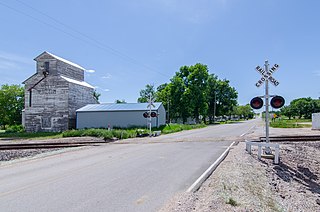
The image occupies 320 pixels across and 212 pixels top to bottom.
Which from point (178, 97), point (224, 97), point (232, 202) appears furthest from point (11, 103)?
point (232, 202)

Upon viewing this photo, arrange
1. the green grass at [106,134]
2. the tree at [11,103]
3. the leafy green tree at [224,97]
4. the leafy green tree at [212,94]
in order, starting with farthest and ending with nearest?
the leafy green tree at [224,97]
the leafy green tree at [212,94]
the tree at [11,103]
the green grass at [106,134]

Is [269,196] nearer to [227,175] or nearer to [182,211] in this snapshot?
[227,175]

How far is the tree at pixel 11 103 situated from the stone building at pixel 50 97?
23.6m

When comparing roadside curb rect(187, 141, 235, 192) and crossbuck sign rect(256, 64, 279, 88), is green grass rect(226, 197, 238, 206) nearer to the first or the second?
roadside curb rect(187, 141, 235, 192)

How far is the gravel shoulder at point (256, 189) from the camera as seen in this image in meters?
4.90

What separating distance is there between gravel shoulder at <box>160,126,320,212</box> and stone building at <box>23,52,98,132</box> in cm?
3241

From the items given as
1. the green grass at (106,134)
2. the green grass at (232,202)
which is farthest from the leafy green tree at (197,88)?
the green grass at (232,202)

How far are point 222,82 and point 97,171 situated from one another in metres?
77.9

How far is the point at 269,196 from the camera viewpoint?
6.32m

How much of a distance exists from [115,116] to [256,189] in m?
30.8

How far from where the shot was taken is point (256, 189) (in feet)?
21.3

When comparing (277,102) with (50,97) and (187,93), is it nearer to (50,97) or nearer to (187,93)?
(50,97)

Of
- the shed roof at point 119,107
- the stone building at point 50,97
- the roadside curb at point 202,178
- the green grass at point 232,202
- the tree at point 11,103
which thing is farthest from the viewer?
the tree at point 11,103

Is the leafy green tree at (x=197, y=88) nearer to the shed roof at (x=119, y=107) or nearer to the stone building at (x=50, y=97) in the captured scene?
the shed roof at (x=119, y=107)
